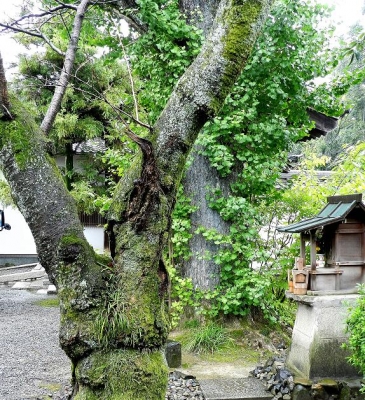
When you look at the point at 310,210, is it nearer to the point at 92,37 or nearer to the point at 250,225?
the point at 250,225

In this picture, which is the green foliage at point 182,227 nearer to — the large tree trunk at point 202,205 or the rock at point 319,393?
the large tree trunk at point 202,205

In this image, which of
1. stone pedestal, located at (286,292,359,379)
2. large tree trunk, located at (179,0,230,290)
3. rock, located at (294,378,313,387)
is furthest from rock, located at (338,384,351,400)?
large tree trunk, located at (179,0,230,290)

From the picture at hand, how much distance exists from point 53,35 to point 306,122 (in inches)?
218

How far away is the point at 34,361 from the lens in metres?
5.78

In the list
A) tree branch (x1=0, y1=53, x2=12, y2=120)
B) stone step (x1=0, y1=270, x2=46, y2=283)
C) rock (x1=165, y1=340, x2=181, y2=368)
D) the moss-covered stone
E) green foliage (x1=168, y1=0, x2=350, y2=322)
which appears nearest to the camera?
the moss-covered stone

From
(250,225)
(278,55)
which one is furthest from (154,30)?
→ (250,225)

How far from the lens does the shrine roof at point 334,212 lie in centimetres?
452

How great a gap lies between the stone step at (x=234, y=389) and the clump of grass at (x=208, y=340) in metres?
1.01

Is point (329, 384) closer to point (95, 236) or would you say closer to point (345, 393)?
point (345, 393)

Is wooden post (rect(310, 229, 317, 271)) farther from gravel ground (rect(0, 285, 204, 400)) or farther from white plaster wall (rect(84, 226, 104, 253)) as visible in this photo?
white plaster wall (rect(84, 226, 104, 253))

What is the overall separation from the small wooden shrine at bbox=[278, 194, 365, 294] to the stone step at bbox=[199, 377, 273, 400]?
42.6 inches

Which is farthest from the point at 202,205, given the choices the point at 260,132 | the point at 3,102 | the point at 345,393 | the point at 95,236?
the point at 95,236

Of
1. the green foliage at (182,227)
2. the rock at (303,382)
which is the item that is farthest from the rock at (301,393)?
the green foliage at (182,227)

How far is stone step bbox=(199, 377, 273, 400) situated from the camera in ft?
14.0
